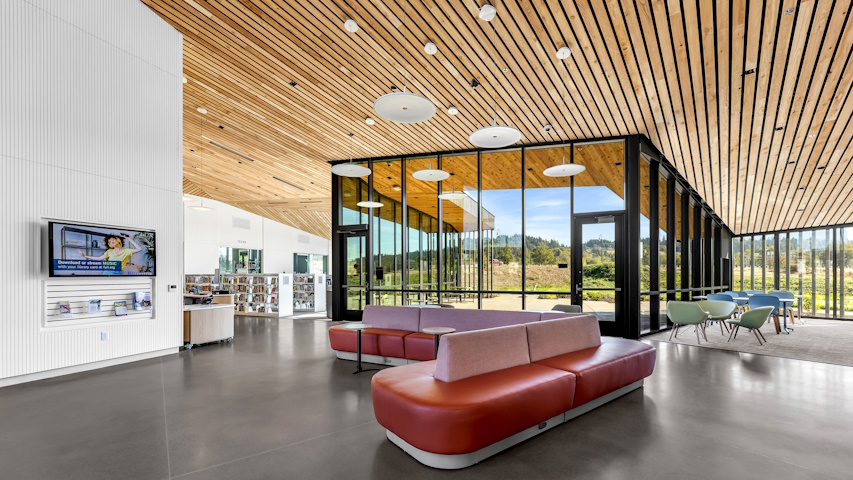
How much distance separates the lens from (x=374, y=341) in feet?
19.6

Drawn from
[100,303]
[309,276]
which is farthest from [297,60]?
[309,276]

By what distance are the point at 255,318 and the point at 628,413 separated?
11.1 metres

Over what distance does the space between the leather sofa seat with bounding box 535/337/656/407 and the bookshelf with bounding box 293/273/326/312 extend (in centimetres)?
1156

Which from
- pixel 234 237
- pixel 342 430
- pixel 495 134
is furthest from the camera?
pixel 234 237

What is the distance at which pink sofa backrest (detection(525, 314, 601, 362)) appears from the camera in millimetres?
4129

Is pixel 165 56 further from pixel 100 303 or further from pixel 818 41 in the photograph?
pixel 818 41

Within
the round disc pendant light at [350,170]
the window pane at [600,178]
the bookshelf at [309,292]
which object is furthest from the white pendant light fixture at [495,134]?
the bookshelf at [309,292]

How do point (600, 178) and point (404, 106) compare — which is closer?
point (404, 106)

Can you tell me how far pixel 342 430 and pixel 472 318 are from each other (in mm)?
2829

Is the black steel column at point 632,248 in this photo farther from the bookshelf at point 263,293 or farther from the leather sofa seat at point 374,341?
the bookshelf at point 263,293

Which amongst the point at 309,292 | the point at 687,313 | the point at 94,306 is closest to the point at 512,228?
the point at 687,313

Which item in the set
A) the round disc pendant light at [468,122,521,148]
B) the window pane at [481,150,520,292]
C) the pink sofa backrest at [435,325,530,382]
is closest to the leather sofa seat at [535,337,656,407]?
the pink sofa backrest at [435,325,530,382]

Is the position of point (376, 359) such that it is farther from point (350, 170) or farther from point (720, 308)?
point (720, 308)

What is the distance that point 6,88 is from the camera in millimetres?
4980
